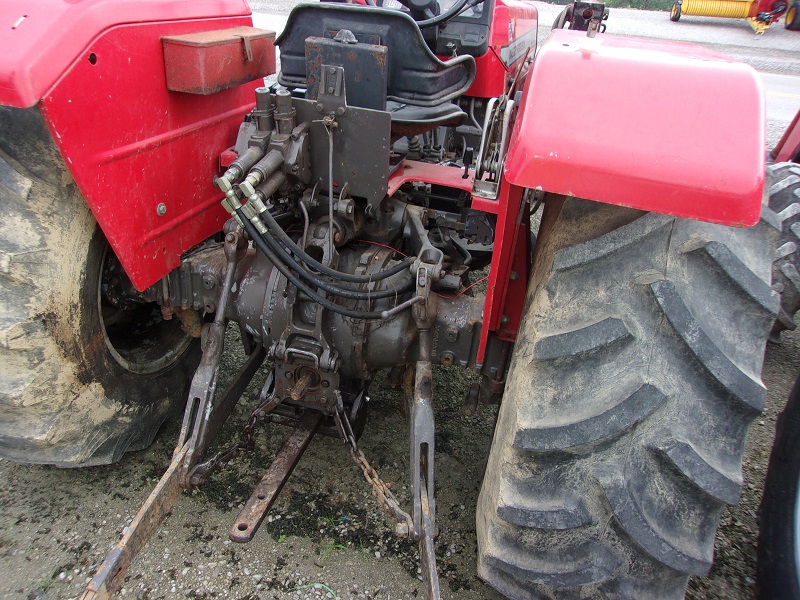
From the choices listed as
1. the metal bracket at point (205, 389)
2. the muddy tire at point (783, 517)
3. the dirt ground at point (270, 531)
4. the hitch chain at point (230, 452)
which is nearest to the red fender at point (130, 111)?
the metal bracket at point (205, 389)

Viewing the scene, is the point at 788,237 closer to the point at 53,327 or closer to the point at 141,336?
the point at 141,336

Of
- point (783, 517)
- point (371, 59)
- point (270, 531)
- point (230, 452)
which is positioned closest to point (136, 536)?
point (230, 452)

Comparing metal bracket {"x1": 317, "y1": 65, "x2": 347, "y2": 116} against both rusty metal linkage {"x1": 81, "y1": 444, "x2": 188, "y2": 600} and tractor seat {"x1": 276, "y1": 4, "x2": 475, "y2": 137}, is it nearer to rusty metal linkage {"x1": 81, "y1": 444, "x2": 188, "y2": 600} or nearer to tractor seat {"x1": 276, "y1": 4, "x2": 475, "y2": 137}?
tractor seat {"x1": 276, "y1": 4, "x2": 475, "y2": 137}

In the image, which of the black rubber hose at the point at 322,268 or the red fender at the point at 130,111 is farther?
the black rubber hose at the point at 322,268

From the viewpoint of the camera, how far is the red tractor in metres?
1.18

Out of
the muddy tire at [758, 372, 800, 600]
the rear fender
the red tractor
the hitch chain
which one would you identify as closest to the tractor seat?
the red tractor

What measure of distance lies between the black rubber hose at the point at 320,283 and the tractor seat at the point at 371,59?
1.55 feet

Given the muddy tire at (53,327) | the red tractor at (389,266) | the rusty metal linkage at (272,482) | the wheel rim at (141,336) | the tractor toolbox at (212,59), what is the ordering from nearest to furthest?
the red tractor at (389,266) → the muddy tire at (53,327) → the tractor toolbox at (212,59) → the rusty metal linkage at (272,482) → the wheel rim at (141,336)

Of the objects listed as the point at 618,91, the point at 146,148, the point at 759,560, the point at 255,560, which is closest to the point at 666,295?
the point at 618,91

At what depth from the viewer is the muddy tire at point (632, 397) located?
1.22 metres

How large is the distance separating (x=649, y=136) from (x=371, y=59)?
0.93m

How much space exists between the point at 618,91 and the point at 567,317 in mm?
453

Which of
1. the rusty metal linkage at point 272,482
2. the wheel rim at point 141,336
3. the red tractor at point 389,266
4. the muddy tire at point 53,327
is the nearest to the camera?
the red tractor at point 389,266

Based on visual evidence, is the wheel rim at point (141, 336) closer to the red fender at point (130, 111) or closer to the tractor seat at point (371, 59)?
the red fender at point (130, 111)
